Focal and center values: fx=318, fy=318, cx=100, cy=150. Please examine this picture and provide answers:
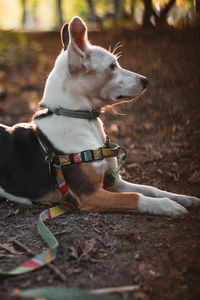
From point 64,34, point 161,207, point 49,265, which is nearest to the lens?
point 49,265

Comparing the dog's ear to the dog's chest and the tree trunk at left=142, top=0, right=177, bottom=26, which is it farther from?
the tree trunk at left=142, top=0, right=177, bottom=26

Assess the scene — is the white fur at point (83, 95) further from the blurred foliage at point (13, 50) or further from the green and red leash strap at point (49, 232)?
the blurred foliage at point (13, 50)

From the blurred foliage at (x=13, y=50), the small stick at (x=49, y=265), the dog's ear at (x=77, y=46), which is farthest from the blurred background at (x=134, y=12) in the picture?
the small stick at (x=49, y=265)

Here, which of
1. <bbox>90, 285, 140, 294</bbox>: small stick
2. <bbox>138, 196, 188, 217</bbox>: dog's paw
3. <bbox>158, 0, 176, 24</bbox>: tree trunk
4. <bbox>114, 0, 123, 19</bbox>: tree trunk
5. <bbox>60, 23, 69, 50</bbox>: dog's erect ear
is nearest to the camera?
<bbox>90, 285, 140, 294</bbox>: small stick

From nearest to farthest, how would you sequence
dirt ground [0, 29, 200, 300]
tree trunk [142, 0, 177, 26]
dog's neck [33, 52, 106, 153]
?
dirt ground [0, 29, 200, 300] → dog's neck [33, 52, 106, 153] → tree trunk [142, 0, 177, 26]

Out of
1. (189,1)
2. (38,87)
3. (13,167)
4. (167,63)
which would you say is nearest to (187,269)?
(13,167)

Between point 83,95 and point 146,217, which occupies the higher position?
point 83,95

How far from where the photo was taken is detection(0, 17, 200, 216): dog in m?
2.78

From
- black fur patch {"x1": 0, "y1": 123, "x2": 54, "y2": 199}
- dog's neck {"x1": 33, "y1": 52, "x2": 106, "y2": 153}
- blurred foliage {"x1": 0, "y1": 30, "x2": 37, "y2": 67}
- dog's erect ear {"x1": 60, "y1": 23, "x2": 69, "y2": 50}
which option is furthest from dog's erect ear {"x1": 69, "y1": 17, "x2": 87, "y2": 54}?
blurred foliage {"x1": 0, "y1": 30, "x2": 37, "y2": 67}

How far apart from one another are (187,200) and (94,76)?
1.40m

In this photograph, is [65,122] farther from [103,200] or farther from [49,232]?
[49,232]

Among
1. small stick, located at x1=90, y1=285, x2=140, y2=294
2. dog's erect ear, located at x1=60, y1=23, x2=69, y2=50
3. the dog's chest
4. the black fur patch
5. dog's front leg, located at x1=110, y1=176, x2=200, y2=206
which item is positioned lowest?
dog's front leg, located at x1=110, y1=176, x2=200, y2=206

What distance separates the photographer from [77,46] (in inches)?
108

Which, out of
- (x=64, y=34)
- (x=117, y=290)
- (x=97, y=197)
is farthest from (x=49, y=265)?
(x=64, y=34)
